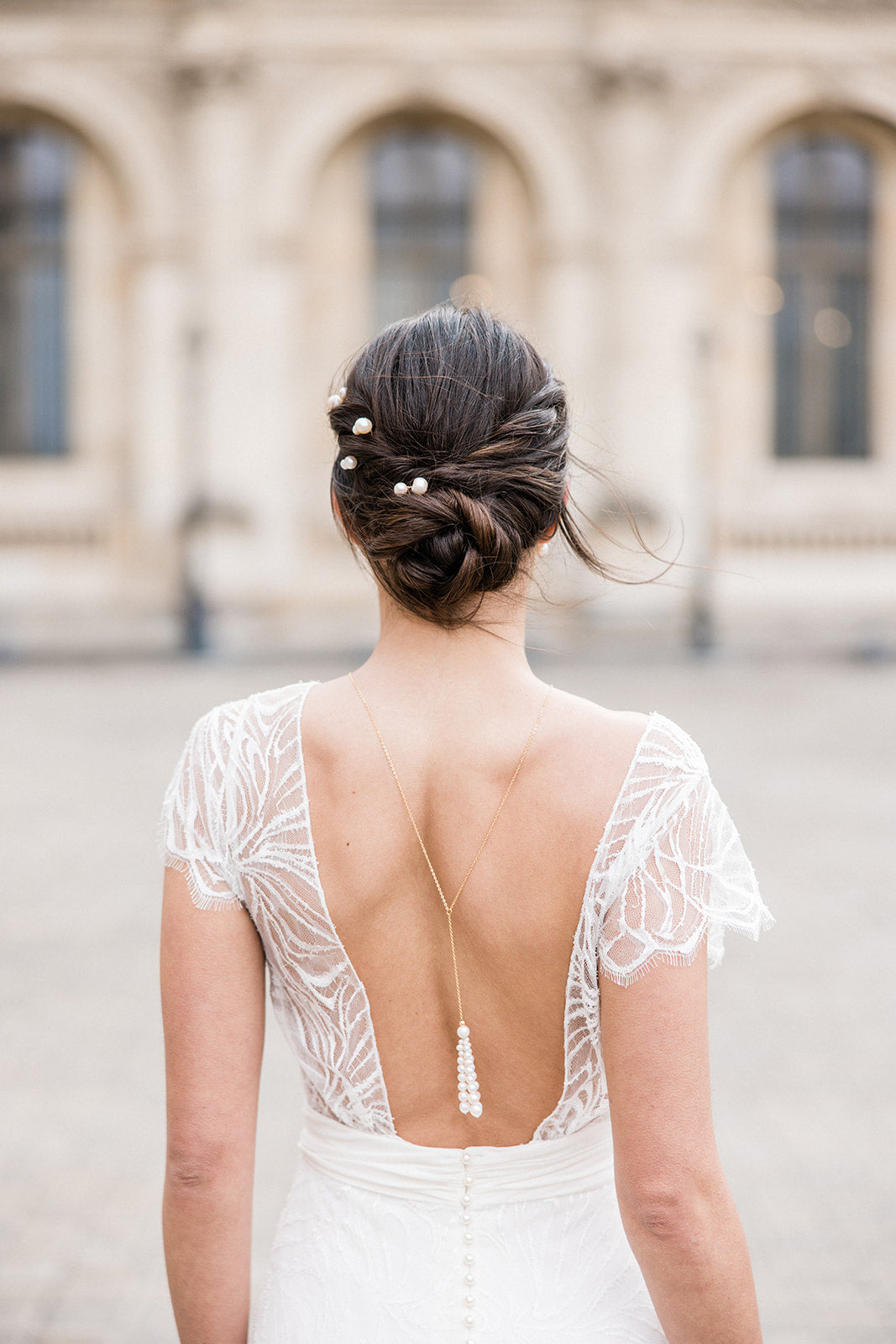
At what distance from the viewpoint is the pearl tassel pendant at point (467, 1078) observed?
141 cm

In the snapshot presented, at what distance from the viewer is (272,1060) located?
4844 millimetres

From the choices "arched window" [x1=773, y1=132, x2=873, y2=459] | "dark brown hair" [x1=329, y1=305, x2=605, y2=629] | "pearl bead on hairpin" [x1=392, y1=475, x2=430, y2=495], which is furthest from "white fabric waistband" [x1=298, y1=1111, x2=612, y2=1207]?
"arched window" [x1=773, y1=132, x2=873, y2=459]

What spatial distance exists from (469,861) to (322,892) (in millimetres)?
162

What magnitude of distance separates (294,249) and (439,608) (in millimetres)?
22847

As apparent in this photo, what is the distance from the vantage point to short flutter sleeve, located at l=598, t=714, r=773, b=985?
1326 mm

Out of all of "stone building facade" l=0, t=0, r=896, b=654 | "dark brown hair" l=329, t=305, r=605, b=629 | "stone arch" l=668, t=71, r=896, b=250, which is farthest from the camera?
"stone arch" l=668, t=71, r=896, b=250

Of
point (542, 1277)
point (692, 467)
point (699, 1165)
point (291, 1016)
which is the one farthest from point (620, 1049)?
point (692, 467)

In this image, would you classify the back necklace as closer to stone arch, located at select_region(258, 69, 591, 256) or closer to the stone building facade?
the stone building facade

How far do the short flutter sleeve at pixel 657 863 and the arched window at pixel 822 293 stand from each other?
78.4 feet

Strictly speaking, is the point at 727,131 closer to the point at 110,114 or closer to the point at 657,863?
the point at 110,114

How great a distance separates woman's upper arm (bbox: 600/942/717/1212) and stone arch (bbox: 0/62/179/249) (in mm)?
23518

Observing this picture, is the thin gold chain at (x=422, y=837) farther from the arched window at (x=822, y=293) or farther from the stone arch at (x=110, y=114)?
the arched window at (x=822, y=293)

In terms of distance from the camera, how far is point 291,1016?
1552 millimetres

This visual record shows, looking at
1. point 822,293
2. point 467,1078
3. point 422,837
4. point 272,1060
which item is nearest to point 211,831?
point 422,837
